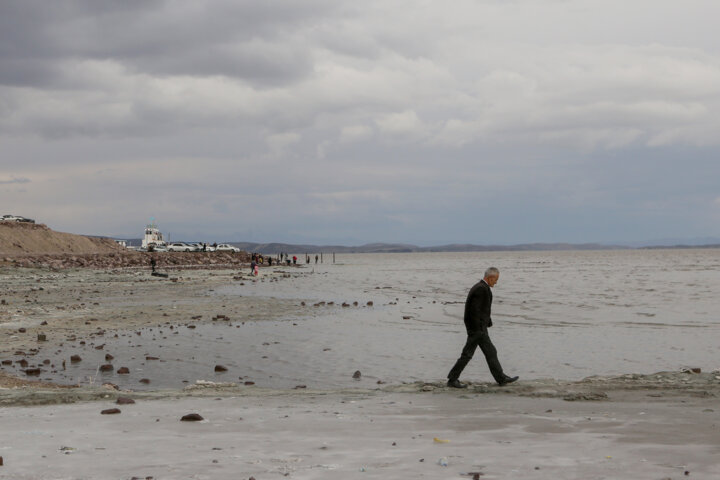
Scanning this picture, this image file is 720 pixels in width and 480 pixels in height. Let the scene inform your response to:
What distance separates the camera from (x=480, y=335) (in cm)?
1292

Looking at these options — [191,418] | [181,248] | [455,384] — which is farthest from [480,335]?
[181,248]

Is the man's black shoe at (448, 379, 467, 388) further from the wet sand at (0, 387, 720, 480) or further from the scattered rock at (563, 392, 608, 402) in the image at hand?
the scattered rock at (563, 392, 608, 402)

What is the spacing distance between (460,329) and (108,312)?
14504 mm

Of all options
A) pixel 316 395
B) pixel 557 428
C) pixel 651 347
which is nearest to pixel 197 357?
pixel 316 395

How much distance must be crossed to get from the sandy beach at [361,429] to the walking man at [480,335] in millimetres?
269

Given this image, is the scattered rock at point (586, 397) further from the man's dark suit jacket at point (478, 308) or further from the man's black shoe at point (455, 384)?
the man's dark suit jacket at point (478, 308)

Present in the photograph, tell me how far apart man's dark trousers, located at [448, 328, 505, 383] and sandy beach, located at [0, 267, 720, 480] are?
278 mm

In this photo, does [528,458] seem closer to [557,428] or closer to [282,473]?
[557,428]

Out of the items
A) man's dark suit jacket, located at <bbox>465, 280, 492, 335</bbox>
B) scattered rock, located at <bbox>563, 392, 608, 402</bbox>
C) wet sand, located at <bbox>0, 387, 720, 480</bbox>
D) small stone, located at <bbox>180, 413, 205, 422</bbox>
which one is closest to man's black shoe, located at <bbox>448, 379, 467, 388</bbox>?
man's dark suit jacket, located at <bbox>465, 280, 492, 335</bbox>

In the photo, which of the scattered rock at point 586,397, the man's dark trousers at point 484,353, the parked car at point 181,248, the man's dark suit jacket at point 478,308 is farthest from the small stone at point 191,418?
the parked car at point 181,248

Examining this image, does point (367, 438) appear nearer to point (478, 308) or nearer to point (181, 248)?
point (478, 308)

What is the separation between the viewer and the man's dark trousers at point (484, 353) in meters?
12.8

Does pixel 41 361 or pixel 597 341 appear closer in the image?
pixel 41 361

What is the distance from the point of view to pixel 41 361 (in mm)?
16656
